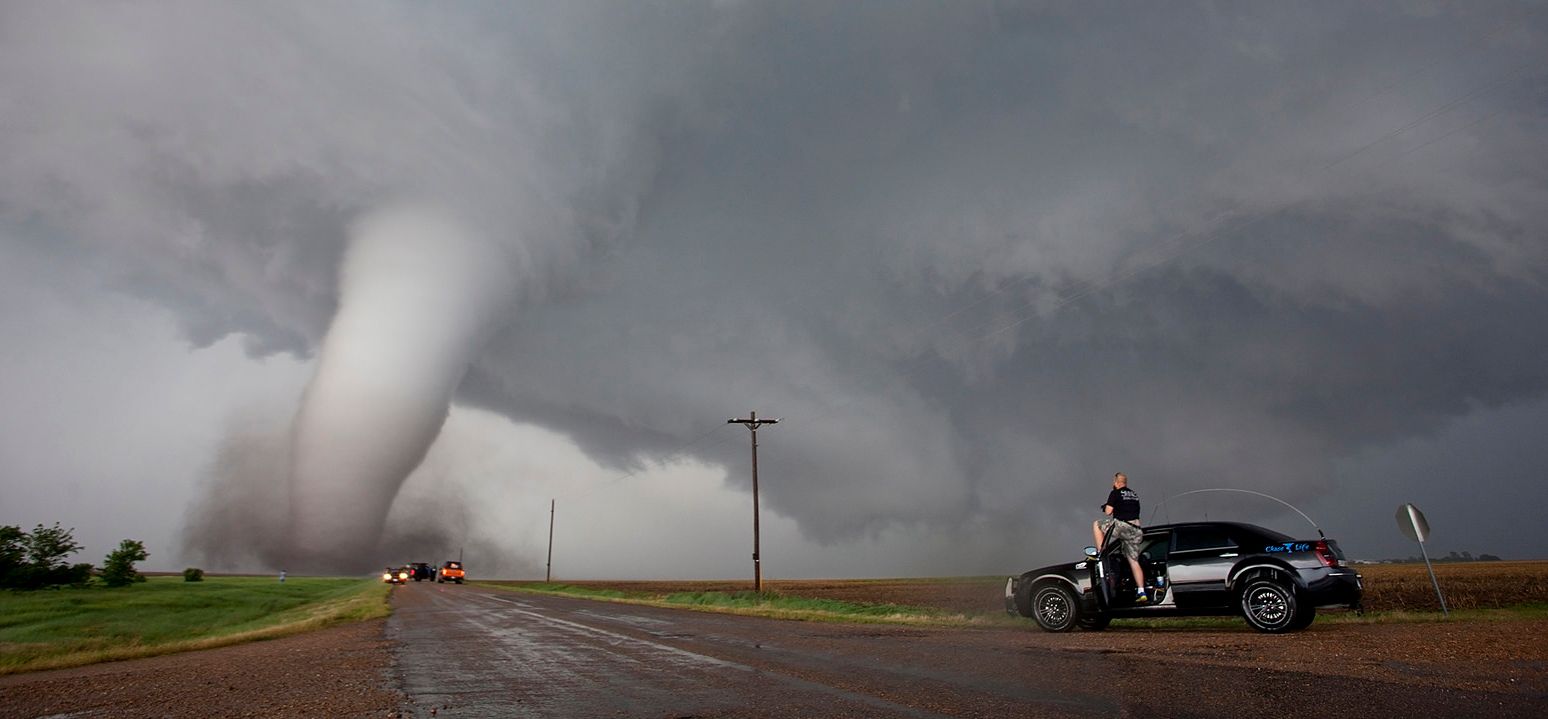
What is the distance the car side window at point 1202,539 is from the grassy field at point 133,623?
1761 centimetres

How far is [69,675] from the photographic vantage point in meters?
10.2

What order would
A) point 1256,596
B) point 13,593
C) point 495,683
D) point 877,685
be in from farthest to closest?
point 13,593
point 1256,596
point 495,683
point 877,685

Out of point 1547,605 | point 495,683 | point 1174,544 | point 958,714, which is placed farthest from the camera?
point 1547,605

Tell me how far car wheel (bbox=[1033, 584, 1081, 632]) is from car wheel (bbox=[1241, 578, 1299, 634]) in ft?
7.98

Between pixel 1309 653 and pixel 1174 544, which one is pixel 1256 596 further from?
pixel 1309 653

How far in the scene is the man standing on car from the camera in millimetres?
11875

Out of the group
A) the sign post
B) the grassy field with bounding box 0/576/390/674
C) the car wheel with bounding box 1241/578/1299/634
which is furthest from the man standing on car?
the grassy field with bounding box 0/576/390/674

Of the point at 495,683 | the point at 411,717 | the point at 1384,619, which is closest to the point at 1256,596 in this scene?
the point at 1384,619

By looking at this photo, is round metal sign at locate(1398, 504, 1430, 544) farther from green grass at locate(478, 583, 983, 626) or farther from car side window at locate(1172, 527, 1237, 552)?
green grass at locate(478, 583, 983, 626)

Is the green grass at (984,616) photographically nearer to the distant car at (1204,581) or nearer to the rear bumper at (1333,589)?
the distant car at (1204,581)

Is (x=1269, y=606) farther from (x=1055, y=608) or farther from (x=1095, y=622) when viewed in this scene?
(x=1055, y=608)

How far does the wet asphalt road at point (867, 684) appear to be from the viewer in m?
5.87

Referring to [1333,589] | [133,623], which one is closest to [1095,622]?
[1333,589]

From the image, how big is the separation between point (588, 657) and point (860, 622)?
9.44 m
